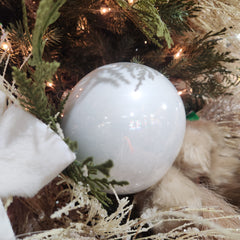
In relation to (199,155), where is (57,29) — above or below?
above

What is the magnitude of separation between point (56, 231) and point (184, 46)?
463mm

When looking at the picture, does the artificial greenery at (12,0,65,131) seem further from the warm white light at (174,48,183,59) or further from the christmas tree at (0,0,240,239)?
the warm white light at (174,48,183,59)

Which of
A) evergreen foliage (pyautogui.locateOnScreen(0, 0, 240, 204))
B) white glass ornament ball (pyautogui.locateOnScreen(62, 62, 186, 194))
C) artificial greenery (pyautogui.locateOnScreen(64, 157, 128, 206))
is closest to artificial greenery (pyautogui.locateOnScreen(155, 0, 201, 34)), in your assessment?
evergreen foliage (pyautogui.locateOnScreen(0, 0, 240, 204))

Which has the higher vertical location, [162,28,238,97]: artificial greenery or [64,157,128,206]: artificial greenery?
[162,28,238,97]: artificial greenery

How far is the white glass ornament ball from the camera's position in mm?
319

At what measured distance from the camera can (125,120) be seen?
317 millimetres

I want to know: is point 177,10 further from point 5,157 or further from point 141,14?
point 5,157

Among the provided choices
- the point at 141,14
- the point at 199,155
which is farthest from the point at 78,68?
the point at 199,155

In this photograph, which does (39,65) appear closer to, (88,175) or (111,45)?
(88,175)

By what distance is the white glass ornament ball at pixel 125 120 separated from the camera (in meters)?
0.32

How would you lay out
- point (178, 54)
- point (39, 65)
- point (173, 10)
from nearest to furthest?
point (39, 65), point (173, 10), point (178, 54)

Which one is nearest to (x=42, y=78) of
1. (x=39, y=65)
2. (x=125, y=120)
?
(x=39, y=65)

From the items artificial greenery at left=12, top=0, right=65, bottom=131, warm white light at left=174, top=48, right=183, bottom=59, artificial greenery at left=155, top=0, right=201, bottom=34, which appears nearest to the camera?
artificial greenery at left=12, top=0, right=65, bottom=131

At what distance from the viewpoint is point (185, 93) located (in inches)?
22.1
